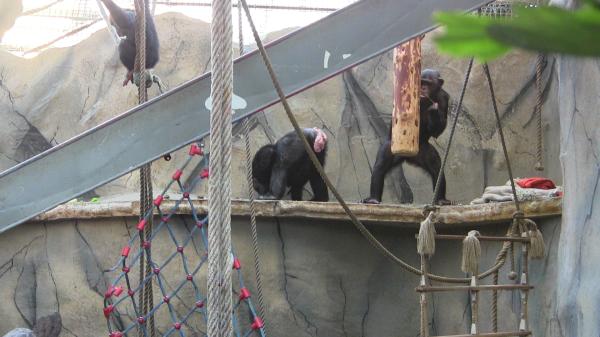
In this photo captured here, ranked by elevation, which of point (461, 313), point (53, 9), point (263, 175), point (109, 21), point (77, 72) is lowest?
point (461, 313)

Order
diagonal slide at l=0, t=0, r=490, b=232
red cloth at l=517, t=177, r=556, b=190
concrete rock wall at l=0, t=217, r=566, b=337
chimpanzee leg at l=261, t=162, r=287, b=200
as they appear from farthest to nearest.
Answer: chimpanzee leg at l=261, t=162, r=287, b=200
concrete rock wall at l=0, t=217, r=566, b=337
red cloth at l=517, t=177, r=556, b=190
diagonal slide at l=0, t=0, r=490, b=232

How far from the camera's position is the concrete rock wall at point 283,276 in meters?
6.88

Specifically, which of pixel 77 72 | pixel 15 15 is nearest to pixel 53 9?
pixel 77 72

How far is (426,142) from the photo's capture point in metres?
7.62

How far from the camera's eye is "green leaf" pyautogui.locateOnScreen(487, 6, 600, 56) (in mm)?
305

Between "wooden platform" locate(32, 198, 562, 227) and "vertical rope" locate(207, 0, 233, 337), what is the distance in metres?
4.00

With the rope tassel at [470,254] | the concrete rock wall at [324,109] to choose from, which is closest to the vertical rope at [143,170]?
the rope tassel at [470,254]

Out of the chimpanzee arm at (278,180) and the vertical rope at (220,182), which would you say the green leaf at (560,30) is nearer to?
the vertical rope at (220,182)

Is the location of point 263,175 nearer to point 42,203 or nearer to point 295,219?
point 295,219

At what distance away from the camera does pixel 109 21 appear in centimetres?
672

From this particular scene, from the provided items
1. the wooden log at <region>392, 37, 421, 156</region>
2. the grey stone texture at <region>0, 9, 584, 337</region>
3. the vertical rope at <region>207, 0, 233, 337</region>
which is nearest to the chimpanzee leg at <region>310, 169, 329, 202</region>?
the grey stone texture at <region>0, 9, 584, 337</region>

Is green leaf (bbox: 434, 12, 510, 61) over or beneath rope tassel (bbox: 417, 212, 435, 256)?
beneath

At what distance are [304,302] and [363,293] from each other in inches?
20.3

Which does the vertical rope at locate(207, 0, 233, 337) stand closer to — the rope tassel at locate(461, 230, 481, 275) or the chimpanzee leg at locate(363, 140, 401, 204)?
the rope tassel at locate(461, 230, 481, 275)
